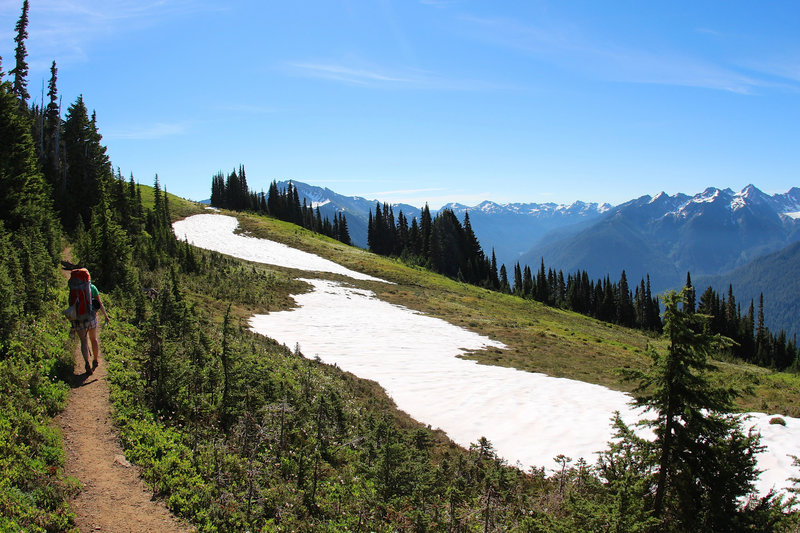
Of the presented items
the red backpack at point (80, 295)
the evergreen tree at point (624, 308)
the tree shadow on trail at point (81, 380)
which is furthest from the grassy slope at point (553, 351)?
the evergreen tree at point (624, 308)

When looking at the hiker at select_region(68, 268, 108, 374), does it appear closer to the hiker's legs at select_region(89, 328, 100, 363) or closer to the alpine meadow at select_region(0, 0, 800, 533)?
the hiker's legs at select_region(89, 328, 100, 363)

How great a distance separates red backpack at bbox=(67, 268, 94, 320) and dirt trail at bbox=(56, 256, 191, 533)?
6.57ft

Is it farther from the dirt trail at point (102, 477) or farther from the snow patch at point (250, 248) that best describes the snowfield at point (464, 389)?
the snow patch at point (250, 248)

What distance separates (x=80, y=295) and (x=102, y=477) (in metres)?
5.29

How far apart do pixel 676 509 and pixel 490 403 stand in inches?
439

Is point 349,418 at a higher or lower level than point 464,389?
higher

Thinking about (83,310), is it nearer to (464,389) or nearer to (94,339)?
(94,339)

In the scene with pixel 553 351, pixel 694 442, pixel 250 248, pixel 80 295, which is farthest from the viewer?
pixel 250 248

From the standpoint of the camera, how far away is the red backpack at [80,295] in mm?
10070

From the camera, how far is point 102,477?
21.5 feet

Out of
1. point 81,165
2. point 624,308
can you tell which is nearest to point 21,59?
point 81,165

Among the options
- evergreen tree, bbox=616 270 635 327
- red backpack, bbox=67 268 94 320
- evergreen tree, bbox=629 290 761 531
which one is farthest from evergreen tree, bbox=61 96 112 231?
evergreen tree, bbox=616 270 635 327

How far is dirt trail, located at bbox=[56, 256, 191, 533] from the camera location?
5754mm

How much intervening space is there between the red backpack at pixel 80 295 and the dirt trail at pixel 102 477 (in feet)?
6.57
